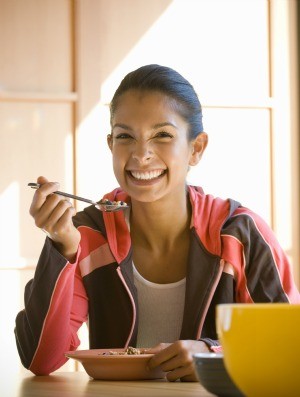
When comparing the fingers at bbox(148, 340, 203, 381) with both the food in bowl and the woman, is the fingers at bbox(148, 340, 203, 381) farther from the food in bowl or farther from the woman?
the woman

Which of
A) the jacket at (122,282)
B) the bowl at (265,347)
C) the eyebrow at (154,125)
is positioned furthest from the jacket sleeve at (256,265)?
the bowl at (265,347)

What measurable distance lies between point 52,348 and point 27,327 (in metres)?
0.06

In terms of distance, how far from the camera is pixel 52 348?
1.57 m

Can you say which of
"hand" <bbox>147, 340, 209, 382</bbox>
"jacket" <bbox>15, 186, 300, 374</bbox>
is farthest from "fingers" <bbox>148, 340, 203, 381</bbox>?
"jacket" <bbox>15, 186, 300, 374</bbox>

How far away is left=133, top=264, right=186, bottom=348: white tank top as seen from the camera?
5.95 feet

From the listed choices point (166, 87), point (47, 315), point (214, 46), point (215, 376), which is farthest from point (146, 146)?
point (214, 46)

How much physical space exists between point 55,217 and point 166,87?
481 millimetres

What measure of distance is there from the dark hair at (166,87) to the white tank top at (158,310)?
334 mm

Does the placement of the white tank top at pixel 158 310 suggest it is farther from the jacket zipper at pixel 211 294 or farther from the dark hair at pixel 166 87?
the dark hair at pixel 166 87

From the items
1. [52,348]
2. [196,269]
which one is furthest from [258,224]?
[52,348]

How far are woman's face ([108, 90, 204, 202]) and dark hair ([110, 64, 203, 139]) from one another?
0.8 inches

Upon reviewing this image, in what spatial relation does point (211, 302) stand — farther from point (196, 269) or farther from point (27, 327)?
point (27, 327)

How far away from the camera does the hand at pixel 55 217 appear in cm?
150

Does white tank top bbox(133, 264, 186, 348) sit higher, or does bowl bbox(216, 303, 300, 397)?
bowl bbox(216, 303, 300, 397)
